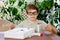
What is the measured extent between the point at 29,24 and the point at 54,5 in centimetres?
79

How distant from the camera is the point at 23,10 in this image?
10.4 ft

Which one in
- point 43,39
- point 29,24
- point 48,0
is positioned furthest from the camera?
point 48,0

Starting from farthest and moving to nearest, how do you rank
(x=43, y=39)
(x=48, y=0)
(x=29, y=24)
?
(x=48, y=0), (x=29, y=24), (x=43, y=39)

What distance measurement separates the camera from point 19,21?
3.18m

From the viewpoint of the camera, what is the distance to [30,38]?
171 centimetres

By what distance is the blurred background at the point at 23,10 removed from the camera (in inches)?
124

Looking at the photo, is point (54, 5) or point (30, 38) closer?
point (30, 38)

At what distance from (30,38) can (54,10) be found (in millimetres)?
1605

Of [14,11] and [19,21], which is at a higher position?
[14,11]

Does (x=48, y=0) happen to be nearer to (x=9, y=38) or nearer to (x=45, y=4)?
(x=45, y=4)

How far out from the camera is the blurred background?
316cm

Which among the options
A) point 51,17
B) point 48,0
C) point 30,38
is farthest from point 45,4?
point 30,38

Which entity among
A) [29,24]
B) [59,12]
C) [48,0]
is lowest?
[29,24]

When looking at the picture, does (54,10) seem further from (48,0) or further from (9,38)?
(9,38)
